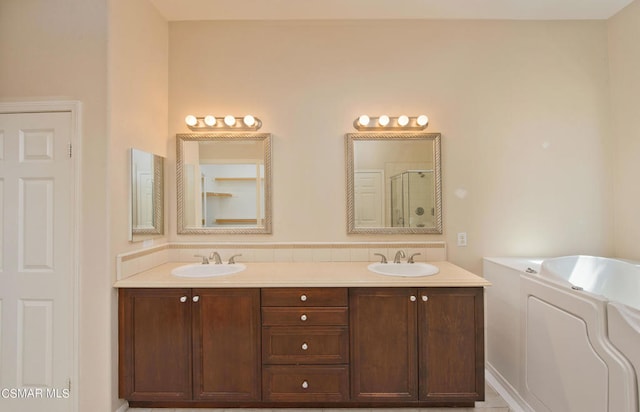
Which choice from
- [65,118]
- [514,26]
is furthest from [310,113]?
[514,26]

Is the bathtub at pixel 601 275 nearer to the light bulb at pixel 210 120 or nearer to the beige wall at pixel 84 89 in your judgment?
the light bulb at pixel 210 120

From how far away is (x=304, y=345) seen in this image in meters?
1.95

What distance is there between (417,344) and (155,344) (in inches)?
65.8

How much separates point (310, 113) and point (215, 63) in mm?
914

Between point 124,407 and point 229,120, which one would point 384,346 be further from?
point 229,120

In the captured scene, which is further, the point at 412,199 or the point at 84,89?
the point at 412,199

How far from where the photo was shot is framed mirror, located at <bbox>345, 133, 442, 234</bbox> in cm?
255

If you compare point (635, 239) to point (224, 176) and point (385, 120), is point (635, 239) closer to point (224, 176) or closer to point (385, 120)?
point (385, 120)

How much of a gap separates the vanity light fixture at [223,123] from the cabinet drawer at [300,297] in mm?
1375

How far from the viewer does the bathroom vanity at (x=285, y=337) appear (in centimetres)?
194

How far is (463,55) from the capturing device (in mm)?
2588

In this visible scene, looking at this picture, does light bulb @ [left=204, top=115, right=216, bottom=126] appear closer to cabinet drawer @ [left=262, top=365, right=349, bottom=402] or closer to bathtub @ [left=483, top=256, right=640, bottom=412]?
cabinet drawer @ [left=262, top=365, right=349, bottom=402]

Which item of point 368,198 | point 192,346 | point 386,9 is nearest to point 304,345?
point 192,346

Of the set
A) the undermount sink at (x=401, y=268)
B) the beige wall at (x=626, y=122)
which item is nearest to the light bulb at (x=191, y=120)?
the undermount sink at (x=401, y=268)
